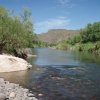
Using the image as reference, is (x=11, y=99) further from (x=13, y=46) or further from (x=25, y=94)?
(x=13, y=46)

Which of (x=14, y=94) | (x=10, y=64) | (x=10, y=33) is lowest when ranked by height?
(x=14, y=94)

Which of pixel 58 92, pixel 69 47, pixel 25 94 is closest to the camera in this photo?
pixel 25 94

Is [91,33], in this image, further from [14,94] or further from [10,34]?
[14,94]

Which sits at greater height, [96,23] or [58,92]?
[96,23]

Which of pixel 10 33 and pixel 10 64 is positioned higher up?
pixel 10 33

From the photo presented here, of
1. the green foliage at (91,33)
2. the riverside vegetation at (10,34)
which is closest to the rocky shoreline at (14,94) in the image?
the riverside vegetation at (10,34)

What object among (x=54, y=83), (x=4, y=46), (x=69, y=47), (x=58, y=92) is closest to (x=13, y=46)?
(x=4, y=46)

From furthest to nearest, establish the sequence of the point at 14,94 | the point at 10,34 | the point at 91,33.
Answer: the point at 91,33, the point at 10,34, the point at 14,94

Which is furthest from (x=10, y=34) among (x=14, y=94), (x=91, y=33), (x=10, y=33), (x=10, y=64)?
(x=91, y=33)

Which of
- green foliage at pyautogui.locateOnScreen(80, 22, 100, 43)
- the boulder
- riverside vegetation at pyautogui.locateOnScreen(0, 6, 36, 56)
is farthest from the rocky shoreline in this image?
green foliage at pyautogui.locateOnScreen(80, 22, 100, 43)

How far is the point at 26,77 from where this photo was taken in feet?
105

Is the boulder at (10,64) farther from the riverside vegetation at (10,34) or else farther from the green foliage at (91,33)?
the green foliage at (91,33)

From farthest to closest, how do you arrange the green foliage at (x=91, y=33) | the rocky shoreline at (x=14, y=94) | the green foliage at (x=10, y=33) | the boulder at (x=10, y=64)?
the green foliage at (x=91, y=33) → the green foliage at (x=10, y=33) → the boulder at (x=10, y=64) → the rocky shoreline at (x=14, y=94)

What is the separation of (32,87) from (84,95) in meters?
5.66
